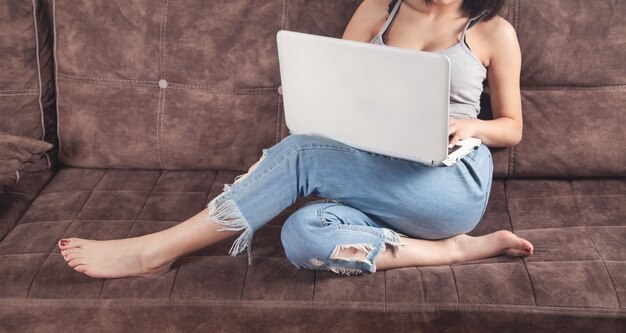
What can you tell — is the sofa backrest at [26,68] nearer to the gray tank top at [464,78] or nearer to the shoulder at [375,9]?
the shoulder at [375,9]

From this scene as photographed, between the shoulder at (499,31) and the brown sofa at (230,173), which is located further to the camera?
the shoulder at (499,31)

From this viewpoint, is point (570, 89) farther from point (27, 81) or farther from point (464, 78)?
point (27, 81)

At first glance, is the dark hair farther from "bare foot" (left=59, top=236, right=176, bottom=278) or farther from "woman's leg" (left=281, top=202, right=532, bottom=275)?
"bare foot" (left=59, top=236, right=176, bottom=278)

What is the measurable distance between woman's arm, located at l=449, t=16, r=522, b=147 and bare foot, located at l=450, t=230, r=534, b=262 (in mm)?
247

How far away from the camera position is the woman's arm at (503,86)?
1613 mm

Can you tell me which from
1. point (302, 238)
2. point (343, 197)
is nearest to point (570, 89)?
point (343, 197)


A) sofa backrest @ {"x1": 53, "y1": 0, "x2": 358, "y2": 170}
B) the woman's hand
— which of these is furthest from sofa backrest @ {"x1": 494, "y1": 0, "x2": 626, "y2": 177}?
sofa backrest @ {"x1": 53, "y1": 0, "x2": 358, "y2": 170}

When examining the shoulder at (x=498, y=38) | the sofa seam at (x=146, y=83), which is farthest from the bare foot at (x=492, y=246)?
the sofa seam at (x=146, y=83)

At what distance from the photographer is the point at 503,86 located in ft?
5.35

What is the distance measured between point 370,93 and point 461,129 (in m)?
0.33

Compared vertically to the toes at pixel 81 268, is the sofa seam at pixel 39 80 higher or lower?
higher

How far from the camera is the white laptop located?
1221mm

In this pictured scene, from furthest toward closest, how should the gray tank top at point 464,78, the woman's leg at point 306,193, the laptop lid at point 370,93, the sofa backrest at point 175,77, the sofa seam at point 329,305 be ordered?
the sofa backrest at point 175,77 < the gray tank top at point 464,78 < the woman's leg at point 306,193 < the sofa seam at point 329,305 < the laptop lid at point 370,93

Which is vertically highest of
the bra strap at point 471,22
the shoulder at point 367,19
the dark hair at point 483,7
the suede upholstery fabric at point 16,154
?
the dark hair at point 483,7
